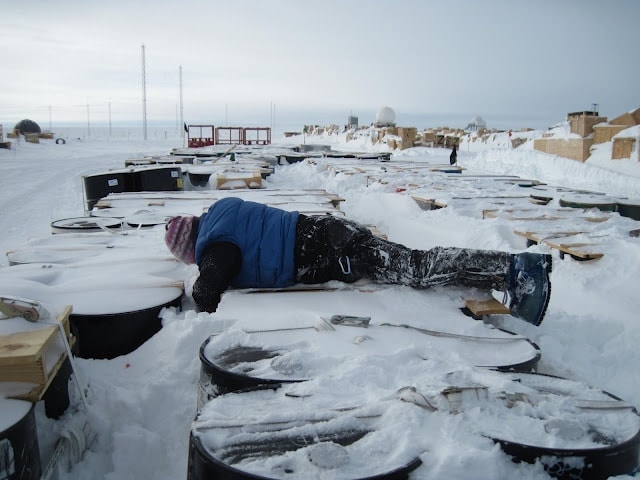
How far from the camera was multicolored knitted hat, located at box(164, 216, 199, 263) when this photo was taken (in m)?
3.46

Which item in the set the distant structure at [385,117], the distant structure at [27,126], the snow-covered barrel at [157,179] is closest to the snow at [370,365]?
the snow-covered barrel at [157,179]

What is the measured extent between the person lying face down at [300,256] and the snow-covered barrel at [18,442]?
147 cm

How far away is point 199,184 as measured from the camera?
10578mm

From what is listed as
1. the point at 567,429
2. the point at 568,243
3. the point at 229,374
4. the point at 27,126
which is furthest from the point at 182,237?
the point at 27,126

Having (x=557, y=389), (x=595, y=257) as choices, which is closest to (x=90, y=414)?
(x=557, y=389)

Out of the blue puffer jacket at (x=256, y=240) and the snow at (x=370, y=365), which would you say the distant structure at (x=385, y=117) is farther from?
the blue puffer jacket at (x=256, y=240)

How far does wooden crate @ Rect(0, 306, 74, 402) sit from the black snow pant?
179 centimetres

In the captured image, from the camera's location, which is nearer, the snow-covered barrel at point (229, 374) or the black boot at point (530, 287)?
the snow-covered barrel at point (229, 374)

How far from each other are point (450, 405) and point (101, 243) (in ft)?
12.4

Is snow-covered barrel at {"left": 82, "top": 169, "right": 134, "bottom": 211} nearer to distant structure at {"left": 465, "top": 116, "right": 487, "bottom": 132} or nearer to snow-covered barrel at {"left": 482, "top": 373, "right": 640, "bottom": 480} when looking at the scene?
snow-covered barrel at {"left": 482, "top": 373, "right": 640, "bottom": 480}

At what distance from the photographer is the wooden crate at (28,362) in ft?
5.56

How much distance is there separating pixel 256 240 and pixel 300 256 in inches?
12.1

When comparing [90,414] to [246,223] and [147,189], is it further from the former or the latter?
[147,189]

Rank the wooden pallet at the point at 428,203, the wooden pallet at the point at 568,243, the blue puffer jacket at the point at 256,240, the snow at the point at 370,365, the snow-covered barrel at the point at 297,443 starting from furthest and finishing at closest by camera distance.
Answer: the wooden pallet at the point at 428,203 → the wooden pallet at the point at 568,243 → the blue puffer jacket at the point at 256,240 → the snow at the point at 370,365 → the snow-covered barrel at the point at 297,443
